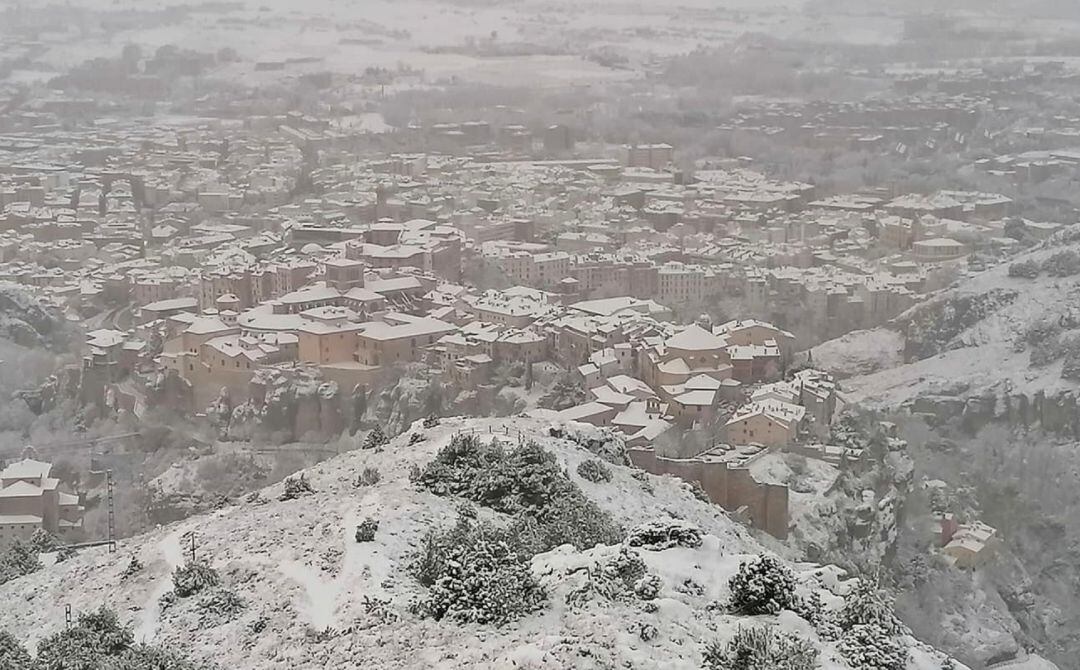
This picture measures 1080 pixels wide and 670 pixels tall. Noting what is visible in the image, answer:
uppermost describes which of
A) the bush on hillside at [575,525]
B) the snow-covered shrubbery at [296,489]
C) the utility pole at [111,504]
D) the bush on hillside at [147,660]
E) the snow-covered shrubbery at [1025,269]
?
the bush on hillside at [147,660]

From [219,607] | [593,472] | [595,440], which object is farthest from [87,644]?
[595,440]

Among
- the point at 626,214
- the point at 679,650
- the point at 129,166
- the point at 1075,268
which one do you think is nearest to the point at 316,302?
the point at 626,214

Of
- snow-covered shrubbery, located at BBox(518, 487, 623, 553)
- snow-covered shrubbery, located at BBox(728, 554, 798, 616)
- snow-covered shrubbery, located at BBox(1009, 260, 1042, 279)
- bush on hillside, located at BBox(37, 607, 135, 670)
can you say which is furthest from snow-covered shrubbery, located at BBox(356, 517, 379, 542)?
snow-covered shrubbery, located at BBox(1009, 260, 1042, 279)

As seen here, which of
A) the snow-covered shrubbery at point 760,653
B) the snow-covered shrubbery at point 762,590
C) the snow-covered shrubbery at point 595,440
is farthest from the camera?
the snow-covered shrubbery at point 595,440

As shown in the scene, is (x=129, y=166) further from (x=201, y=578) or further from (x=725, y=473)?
(x=201, y=578)

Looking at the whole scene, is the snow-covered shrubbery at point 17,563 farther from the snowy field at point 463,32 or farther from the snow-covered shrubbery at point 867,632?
the snowy field at point 463,32

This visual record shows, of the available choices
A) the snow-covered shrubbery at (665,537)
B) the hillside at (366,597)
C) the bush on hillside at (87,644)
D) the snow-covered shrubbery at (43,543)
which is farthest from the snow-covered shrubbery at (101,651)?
the snow-covered shrubbery at (43,543)

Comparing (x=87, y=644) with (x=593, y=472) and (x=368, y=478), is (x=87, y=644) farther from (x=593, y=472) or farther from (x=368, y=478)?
(x=593, y=472)
